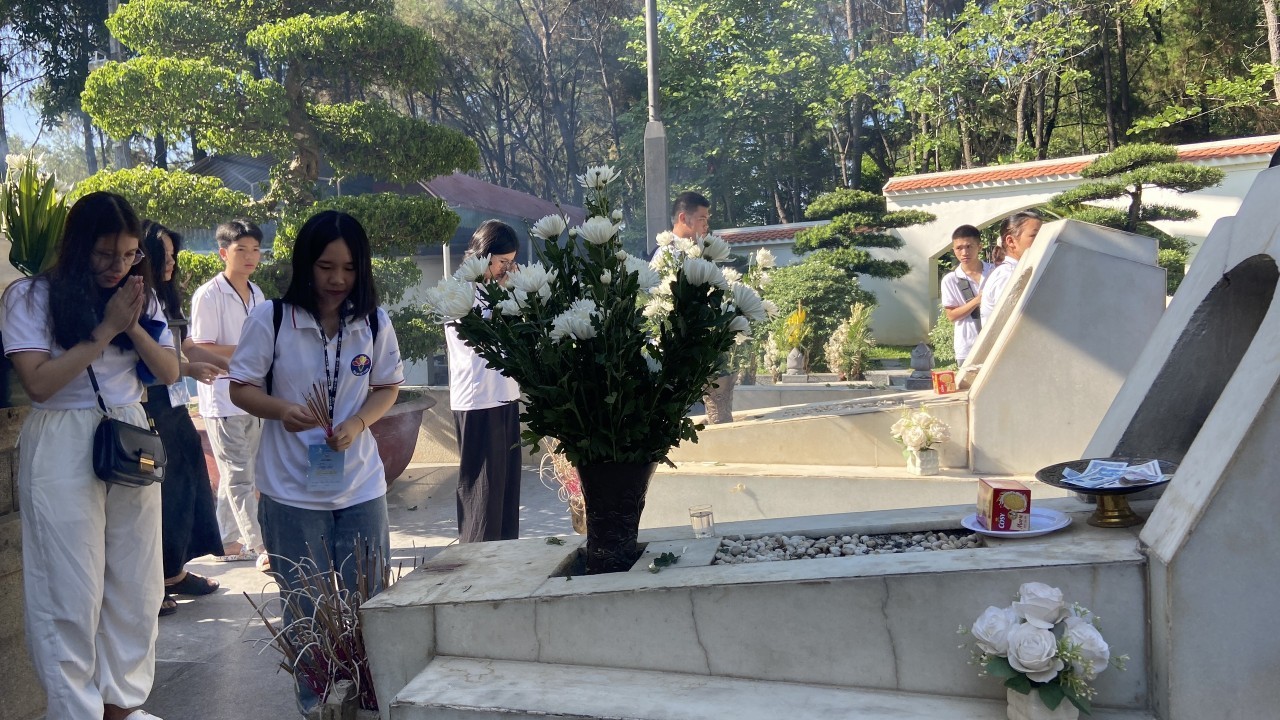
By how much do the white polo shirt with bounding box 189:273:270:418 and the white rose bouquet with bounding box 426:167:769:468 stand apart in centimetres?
266

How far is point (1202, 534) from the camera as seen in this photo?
2.06m

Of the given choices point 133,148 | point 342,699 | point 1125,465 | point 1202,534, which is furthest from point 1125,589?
Result: point 133,148

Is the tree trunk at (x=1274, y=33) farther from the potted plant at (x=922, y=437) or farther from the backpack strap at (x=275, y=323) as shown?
the backpack strap at (x=275, y=323)

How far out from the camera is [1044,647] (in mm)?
1924

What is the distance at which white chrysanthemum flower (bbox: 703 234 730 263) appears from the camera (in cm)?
253

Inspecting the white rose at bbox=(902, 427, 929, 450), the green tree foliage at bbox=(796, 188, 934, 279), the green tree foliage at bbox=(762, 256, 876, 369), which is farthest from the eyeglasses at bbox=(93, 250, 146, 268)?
the green tree foliage at bbox=(796, 188, 934, 279)

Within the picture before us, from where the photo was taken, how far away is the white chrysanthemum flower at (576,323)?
234 centimetres

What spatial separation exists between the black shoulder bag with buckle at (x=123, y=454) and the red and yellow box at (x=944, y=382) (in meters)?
3.99

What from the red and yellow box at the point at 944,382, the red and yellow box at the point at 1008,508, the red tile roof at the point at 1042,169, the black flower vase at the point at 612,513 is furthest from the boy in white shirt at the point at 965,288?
the red tile roof at the point at 1042,169

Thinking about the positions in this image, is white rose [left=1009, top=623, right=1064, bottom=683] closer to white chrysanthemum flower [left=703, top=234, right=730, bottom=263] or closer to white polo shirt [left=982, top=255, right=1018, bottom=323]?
white chrysanthemum flower [left=703, top=234, right=730, bottom=263]

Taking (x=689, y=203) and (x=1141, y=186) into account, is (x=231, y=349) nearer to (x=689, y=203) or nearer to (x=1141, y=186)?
(x=689, y=203)

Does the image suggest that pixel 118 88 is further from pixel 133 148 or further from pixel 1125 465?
pixel 133 148

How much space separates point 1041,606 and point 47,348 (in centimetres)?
258

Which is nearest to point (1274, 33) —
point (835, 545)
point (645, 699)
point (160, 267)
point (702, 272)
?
point (835, 545)
